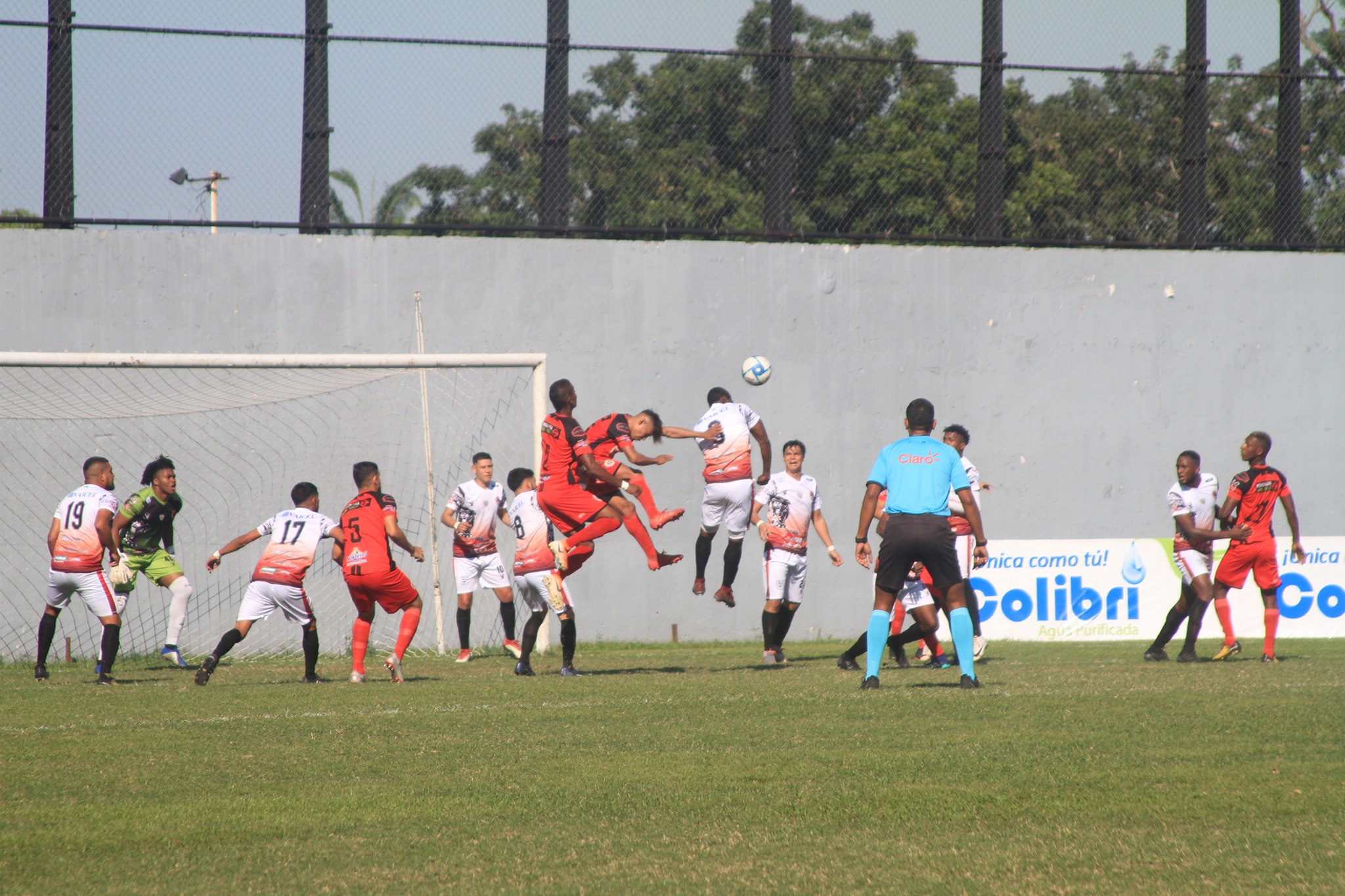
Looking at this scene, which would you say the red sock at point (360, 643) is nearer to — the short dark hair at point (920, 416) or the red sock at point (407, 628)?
the red sock at point (407, 628)

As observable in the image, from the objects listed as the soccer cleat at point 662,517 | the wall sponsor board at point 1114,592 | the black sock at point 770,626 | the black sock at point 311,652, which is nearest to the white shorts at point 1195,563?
the wall sponsor board at point 1114,592

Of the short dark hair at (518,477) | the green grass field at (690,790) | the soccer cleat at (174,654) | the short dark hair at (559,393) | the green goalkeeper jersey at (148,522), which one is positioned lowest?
the soccer cleat at (174,654)

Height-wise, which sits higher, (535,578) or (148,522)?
(148,522)

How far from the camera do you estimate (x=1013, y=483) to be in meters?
16.8

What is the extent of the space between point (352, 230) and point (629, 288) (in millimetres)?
3334

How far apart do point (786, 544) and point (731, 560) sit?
3.64 feet

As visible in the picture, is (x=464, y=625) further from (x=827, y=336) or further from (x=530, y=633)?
(x=827, y=336)

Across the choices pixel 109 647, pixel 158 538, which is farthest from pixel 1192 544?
pixel 158 538

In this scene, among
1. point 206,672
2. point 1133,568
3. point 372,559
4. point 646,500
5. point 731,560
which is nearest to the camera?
point 372,559

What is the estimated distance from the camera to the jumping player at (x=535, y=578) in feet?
34.9

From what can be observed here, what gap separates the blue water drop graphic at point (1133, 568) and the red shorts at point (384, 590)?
8971 mm

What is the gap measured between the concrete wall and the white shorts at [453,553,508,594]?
7.83 ft

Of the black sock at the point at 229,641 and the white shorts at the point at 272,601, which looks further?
the white shorts at the point at 272,601

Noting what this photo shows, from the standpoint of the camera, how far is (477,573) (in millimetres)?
13617
